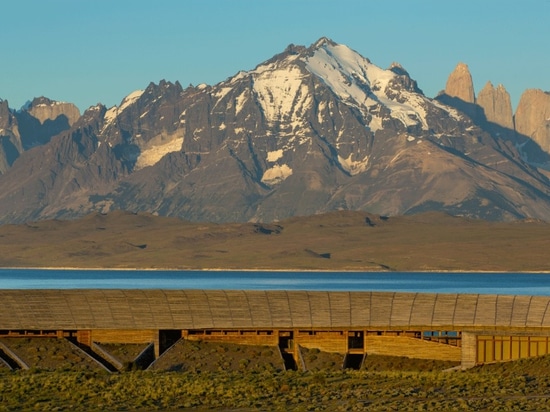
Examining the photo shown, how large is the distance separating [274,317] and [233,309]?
278 centimetres

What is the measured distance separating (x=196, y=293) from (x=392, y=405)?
104ft

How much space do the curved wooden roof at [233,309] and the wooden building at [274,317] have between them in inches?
2.6

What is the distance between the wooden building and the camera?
301ft

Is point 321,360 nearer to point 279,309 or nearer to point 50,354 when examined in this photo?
point 279,309

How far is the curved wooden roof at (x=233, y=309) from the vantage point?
3642 inches

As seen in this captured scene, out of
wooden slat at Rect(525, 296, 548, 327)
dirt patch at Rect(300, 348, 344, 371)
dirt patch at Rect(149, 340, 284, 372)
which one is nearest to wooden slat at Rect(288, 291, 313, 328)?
dirt patch at Rect(300, 348, 344, 371)

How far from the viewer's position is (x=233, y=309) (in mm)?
94000

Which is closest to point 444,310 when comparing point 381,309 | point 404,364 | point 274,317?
point 381,309

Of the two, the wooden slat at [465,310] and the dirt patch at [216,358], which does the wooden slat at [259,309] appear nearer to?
the dirt patch at [216,358]

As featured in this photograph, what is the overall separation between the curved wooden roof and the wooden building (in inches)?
2.6

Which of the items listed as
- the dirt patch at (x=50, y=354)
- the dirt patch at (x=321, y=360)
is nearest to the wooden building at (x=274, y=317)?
the dirt patch at (x=321, y=360)

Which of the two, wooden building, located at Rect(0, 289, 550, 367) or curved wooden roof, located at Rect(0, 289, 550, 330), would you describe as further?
curved wooden roof, located at Rect(0, 289, 550, 330)

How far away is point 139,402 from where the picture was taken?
6781cm

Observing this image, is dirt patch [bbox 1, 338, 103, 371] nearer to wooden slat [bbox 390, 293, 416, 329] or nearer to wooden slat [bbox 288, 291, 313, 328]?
wooden slat [bbox 288, 291, 313, 328]
